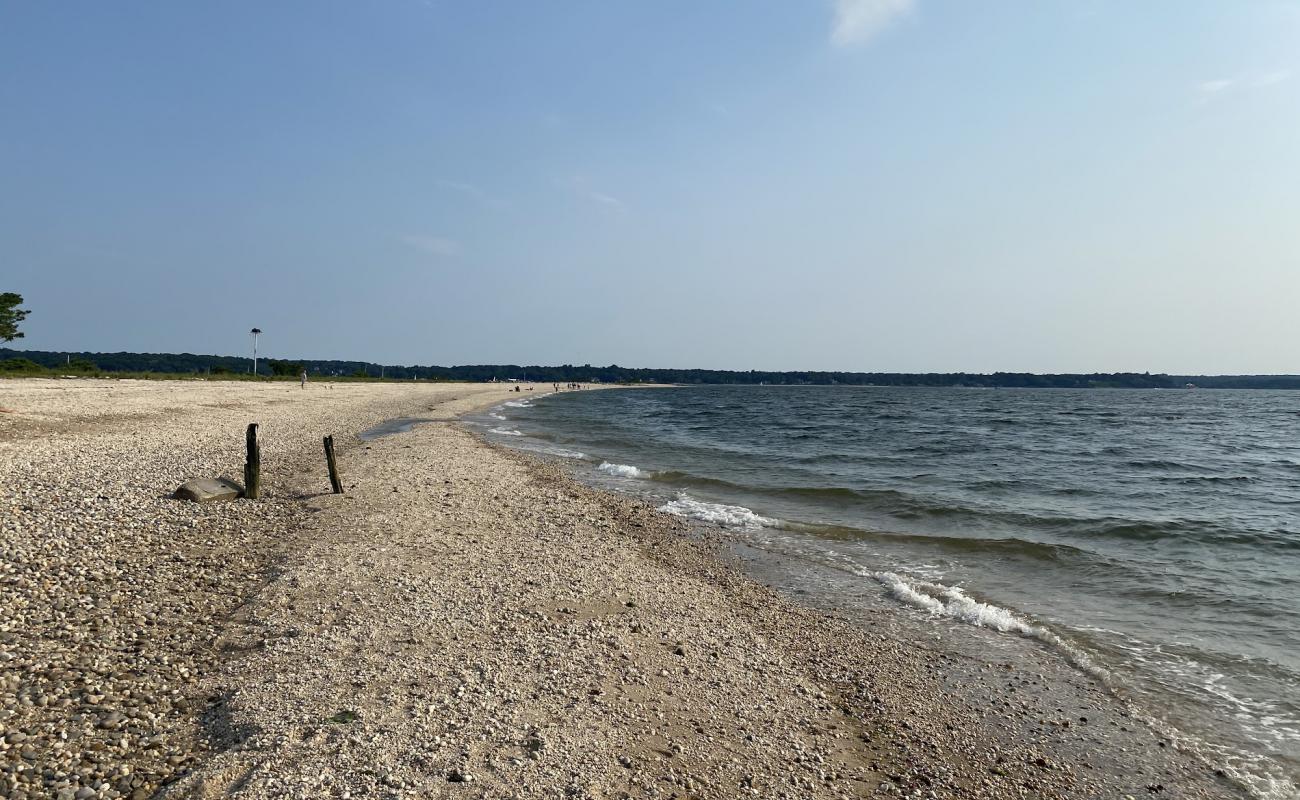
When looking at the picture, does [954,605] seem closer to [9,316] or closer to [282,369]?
[9,316]

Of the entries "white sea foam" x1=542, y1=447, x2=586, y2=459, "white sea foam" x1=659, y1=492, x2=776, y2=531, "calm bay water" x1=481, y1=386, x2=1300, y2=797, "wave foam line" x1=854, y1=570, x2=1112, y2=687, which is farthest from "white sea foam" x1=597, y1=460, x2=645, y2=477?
"wave foam line" x1=854, y1=570, x2=1112, y2=687

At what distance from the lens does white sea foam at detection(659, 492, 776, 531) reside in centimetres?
1616

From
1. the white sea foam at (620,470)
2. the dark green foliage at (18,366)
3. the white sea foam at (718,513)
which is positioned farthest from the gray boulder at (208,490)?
the dark green foliage at (18,366)

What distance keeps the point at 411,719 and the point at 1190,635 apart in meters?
10.5

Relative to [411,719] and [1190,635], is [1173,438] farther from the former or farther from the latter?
[411,719]

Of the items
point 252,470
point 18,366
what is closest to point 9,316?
point 18,366

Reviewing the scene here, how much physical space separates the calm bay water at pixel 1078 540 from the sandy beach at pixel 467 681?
148 centimetres

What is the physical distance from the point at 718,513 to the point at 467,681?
11188 millimetres

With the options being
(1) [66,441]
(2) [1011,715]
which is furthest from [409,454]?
(2) [1011,715]

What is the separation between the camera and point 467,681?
6.65 metres

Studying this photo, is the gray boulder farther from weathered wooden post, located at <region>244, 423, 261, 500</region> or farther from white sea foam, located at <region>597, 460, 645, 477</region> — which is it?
white sea foam, located at <region>597, 460, 645, 477</region>

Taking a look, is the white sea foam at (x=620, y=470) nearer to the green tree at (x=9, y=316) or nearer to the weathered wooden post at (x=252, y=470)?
the weathered wooden post at (x=252, y=470)

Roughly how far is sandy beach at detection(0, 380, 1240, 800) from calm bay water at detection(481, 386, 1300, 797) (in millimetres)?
1485

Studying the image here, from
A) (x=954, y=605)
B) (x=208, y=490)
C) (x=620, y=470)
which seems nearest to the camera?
(x=954, y=605)
